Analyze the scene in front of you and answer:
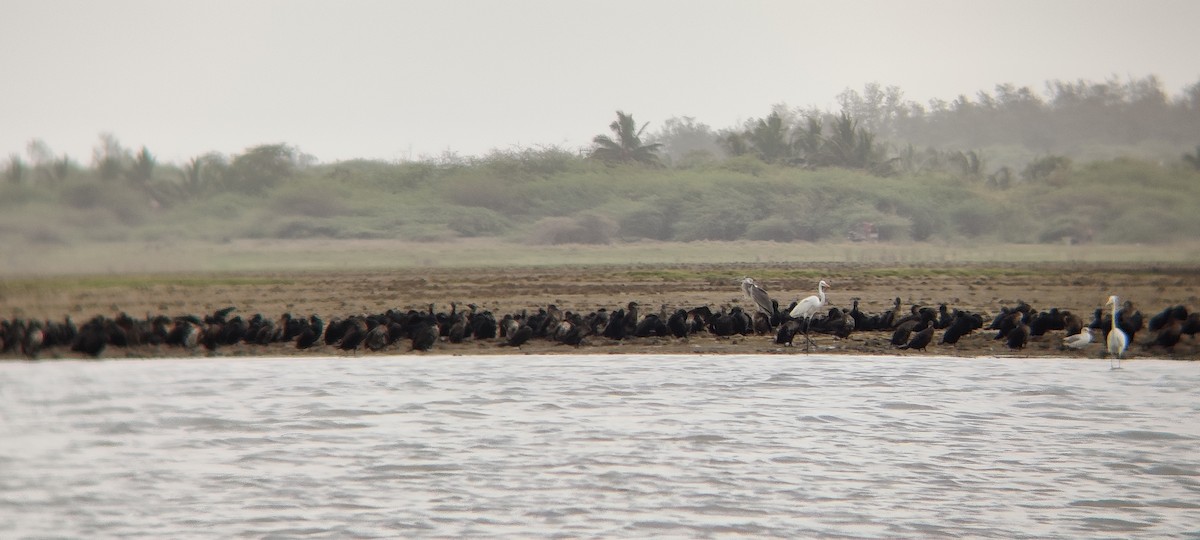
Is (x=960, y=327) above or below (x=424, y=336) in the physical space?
above

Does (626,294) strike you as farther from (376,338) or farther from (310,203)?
(310,203)

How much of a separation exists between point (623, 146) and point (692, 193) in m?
8.45

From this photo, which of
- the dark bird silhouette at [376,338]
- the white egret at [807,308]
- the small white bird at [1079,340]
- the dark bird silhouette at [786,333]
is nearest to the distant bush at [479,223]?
the dark bird silhouette at [376,338]

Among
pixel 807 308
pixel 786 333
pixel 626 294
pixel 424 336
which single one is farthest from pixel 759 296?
pixel 626 294

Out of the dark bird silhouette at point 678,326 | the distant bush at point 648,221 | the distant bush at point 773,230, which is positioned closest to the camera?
the dark bird silhouette at point 678,326

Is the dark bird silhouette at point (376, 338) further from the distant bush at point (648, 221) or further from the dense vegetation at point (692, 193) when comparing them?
the distant bush at point (648, 221)

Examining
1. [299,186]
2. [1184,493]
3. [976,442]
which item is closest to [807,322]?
[976,442]

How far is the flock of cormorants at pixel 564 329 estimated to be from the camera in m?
24.8

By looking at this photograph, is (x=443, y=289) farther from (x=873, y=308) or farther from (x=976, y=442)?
(x=976, y=442)

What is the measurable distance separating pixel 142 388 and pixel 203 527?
408 inches

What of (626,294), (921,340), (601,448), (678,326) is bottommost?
(601,448)

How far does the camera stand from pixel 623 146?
265 ft

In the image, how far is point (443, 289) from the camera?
39062mm

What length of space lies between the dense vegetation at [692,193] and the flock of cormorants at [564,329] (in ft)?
64.6
